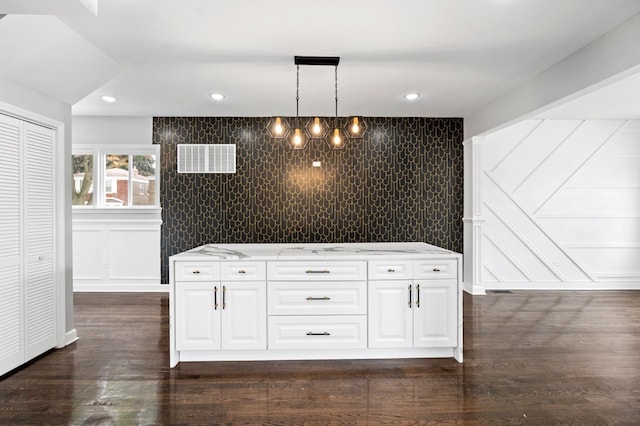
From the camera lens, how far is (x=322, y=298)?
2963 millimetres

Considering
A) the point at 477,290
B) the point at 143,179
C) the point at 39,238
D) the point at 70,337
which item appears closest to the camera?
the point at 39,238

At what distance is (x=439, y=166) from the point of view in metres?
5.43

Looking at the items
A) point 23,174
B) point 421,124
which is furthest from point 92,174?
point 421,124

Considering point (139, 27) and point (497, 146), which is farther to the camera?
point (497, 146)

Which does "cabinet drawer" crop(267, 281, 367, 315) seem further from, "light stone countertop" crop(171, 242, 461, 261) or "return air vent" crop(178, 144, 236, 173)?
"return air vent" crop(178, 144, 236, 173)

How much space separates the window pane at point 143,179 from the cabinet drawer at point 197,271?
2906 mm

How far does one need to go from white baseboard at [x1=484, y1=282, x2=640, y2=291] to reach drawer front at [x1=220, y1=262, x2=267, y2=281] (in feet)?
12.6

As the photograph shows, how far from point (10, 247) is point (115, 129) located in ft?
9.73

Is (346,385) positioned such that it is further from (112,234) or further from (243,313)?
(112,234)

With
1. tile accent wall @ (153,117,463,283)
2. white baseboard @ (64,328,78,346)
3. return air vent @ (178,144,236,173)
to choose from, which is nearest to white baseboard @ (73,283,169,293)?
tile accent wall @ (153,117,463,283)

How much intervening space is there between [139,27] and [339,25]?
1.40 m

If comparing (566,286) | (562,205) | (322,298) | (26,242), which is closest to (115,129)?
(26,242)

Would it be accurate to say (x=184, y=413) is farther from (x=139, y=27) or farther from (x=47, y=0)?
(x=139, y=27)

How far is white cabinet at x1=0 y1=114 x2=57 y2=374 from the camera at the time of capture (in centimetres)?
274
